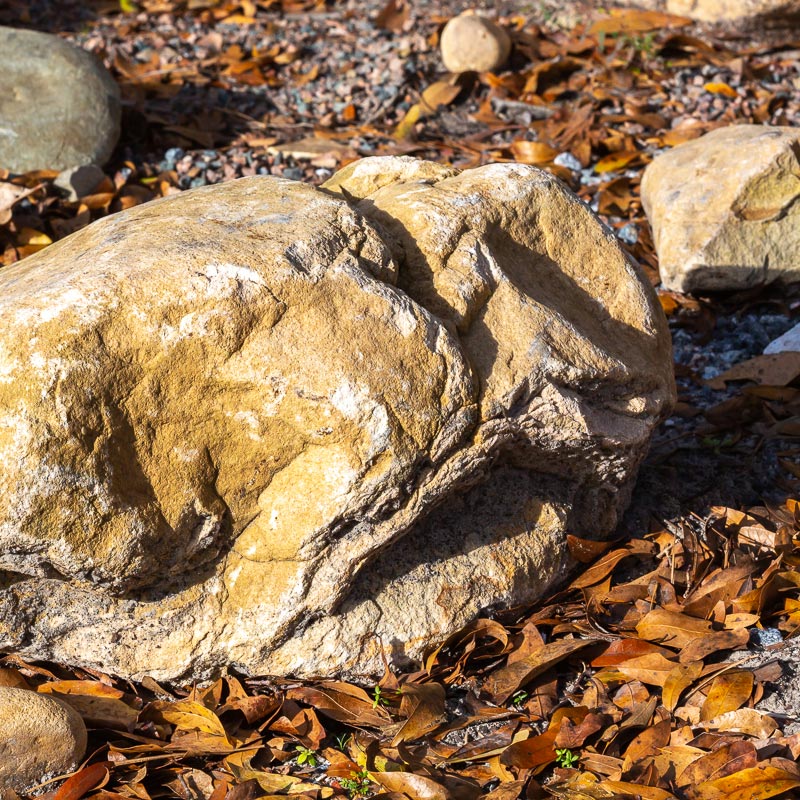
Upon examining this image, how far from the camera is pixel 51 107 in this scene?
523 centimetres

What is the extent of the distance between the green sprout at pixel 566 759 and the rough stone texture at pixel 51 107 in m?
4.08

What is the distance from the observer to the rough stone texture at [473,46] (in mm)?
6219

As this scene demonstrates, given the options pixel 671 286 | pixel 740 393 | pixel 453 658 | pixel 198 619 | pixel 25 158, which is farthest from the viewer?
pixel 25 158

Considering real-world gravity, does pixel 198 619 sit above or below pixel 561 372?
below

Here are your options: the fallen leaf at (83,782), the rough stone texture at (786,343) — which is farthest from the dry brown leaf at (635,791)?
the rough stone texture at (786,343)

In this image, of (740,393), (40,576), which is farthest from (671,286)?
(40,576)

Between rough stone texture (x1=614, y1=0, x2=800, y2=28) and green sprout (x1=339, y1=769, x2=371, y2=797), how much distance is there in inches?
227

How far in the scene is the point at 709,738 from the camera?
8.08ft

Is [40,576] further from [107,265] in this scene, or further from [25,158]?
[25,158]

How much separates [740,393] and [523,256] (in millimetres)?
1511

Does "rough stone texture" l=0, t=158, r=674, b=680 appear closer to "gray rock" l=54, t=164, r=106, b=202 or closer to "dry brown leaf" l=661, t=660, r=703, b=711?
"dry brown leaf" l=661, t=660, r=703, b=711

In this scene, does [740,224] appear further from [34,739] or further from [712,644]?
[34,739]

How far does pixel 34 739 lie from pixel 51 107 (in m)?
3.81

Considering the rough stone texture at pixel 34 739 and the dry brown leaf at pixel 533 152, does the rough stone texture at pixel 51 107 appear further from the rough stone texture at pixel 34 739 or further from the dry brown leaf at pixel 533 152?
the rough stone texture at pixel 34 739
